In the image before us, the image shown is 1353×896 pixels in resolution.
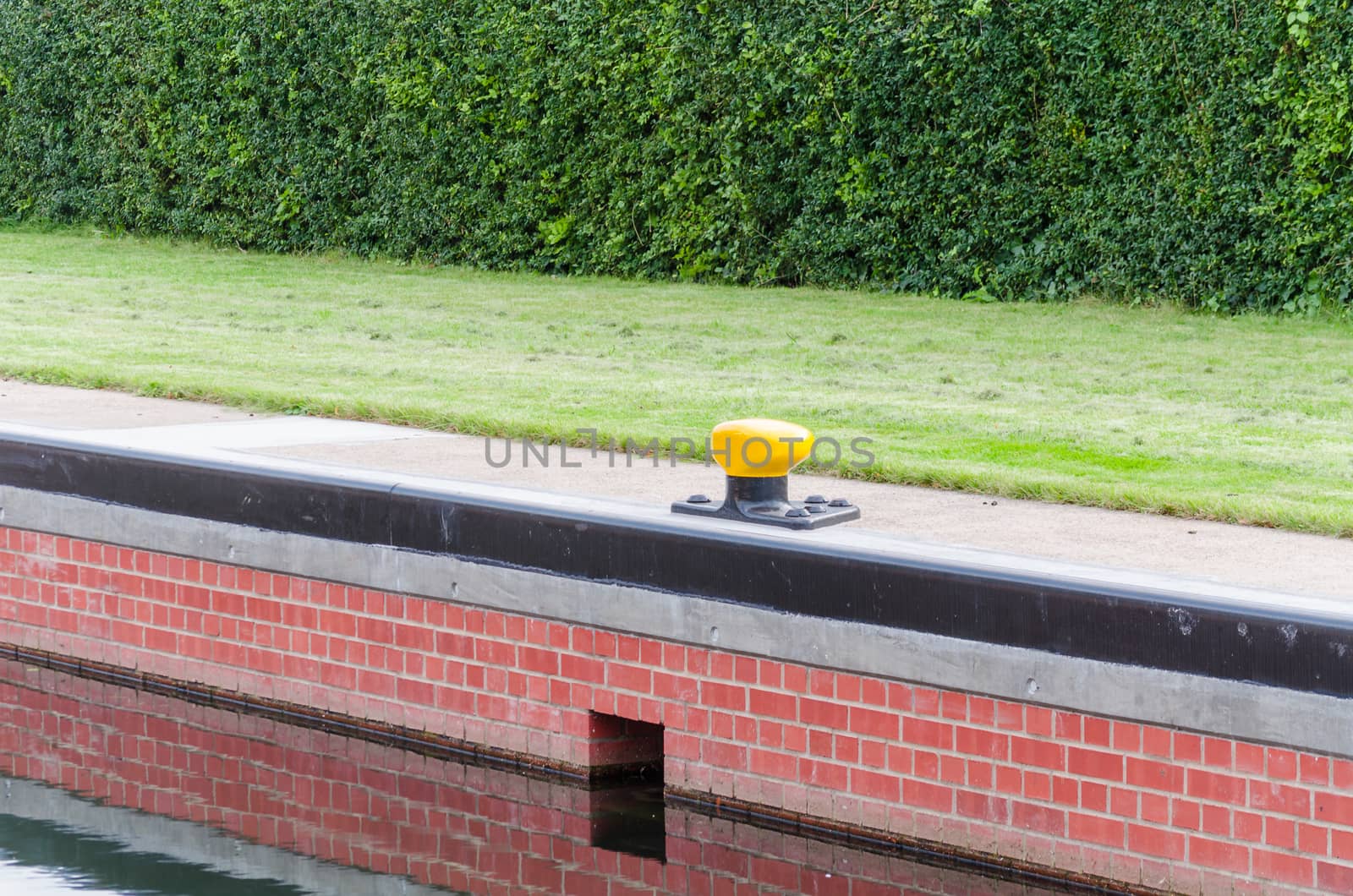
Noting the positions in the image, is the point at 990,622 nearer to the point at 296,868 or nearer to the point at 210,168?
the point at 296,868

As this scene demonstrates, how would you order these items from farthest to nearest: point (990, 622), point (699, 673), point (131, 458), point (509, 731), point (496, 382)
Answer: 1. point (496, 382)
2. point (131, 458)
3. point (509, 731)
4. point (699, 673)
5. point (990, 622)

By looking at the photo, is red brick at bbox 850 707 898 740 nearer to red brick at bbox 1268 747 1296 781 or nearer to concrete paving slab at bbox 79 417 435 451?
red brick at bbox 1268 747 1296 781

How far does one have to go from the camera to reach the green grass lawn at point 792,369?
8.14 m

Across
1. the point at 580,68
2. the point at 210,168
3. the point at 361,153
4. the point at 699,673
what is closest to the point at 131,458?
the point at 699,673

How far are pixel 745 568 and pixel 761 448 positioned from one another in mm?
513

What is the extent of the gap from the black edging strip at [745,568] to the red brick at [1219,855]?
486 mm

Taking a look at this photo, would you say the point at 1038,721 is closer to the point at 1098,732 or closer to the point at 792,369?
the point at 1098,732

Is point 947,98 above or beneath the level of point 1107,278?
above

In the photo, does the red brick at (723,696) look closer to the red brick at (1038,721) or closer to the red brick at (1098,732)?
the red brick at (1038,721)

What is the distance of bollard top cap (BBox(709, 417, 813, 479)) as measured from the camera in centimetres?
630

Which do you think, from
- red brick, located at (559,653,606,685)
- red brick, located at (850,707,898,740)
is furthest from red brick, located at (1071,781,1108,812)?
red brick, located at (559,653,606,685)

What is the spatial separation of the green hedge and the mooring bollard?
7.80 meters

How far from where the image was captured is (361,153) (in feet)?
60.6

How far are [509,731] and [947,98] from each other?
8922mm
